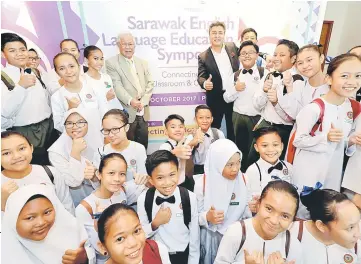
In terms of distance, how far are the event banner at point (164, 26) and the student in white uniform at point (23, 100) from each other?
0.66 meters

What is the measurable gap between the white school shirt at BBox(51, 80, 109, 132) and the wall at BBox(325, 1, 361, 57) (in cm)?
514

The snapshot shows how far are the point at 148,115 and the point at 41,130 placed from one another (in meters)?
1.38

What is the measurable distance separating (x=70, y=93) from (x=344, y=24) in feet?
18.7

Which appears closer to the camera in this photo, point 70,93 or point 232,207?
point 232,207

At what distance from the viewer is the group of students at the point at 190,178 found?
157cm

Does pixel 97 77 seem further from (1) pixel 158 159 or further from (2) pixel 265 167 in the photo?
(2) pixel 265 167

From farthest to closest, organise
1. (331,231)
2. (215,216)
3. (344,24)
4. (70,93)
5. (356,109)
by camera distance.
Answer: (344,24) < (70,93) < (356,109) < (215,216) < (331,231)

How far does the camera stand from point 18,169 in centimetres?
195

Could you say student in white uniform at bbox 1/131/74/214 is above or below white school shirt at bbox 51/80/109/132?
below

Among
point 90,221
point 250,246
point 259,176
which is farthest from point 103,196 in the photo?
point 259,176

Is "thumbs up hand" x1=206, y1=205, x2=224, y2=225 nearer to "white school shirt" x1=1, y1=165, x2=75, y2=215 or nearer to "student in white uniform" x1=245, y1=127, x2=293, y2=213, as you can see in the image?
"student in white uniform" x1=245, y1=127, x2=293, y2=213

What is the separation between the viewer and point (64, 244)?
5.66ft

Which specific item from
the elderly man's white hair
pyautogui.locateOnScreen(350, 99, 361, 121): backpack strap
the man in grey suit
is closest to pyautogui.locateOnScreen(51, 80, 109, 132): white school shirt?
the man in grey suit

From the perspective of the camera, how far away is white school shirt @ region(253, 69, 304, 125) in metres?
2.64
